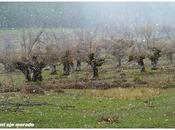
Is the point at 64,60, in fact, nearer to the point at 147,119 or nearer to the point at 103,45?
the point at 103,45

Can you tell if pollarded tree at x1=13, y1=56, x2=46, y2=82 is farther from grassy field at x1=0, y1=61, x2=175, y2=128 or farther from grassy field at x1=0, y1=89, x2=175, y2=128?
grassy field at x1=0, y1=89, x2=175, y2=128

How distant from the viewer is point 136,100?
121ft

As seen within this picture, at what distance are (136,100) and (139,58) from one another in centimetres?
4259

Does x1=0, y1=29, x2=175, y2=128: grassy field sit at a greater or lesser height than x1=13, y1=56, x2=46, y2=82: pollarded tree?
greater

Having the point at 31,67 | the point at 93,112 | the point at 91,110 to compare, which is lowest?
the point at 31,67

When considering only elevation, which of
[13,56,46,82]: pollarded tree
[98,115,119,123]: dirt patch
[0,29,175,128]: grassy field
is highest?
[98,115,119,123]: dirt patch

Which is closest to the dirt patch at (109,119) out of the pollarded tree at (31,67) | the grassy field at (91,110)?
the grassy field at (91,110)

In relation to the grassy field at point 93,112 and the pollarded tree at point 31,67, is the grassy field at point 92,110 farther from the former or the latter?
the pollarded tree at point 31,67

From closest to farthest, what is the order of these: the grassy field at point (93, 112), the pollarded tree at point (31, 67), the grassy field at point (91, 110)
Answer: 1. the grassy field at point (93, 112)
2. the grassy field at point (91, 110)
3. the pollarded tree at point (31, 67)

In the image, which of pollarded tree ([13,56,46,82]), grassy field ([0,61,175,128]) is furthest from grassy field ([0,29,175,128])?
pollarded tree ([13,56,46,82])

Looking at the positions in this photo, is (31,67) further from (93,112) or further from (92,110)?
(93,112)

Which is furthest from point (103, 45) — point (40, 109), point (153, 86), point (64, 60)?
point (40, 109)

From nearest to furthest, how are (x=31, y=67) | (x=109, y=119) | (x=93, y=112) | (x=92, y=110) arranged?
(x=109, y=119) < (x=93, y=112) < (x=92, y=110) < (x=31, y=67)

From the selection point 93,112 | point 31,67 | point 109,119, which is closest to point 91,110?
point 93,112
